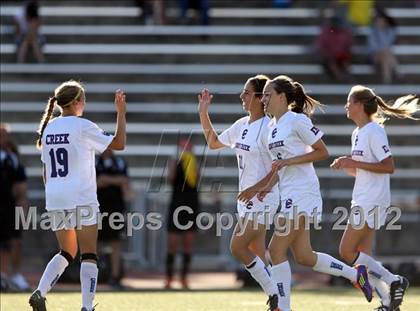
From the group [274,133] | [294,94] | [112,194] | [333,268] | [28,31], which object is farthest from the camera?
[28,31]

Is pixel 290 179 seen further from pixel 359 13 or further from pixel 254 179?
pixel 359 13

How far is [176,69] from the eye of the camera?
22.7m

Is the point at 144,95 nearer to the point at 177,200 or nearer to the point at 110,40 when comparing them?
the point at 110,40

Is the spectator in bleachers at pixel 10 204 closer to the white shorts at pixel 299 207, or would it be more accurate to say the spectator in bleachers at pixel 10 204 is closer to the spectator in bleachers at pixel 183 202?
the spectator in bleachers at pixel 183 202

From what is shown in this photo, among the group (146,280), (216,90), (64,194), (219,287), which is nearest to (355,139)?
(64,194)

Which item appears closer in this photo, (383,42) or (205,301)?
(205,301)

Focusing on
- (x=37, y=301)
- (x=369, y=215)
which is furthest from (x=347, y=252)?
(x=37, y=301)

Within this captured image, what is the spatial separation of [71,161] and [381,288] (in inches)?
110

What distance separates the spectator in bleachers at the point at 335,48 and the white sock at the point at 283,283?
12.4 meters

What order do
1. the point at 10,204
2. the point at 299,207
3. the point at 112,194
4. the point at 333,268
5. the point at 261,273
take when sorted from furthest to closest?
the point at 112,194
the point at 10,204
the point at 261,273
the point at 333,268
the point at 299,207

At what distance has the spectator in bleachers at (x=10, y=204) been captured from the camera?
16.0 metres

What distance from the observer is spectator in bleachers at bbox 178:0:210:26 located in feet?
74.7

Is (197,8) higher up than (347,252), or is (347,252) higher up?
(197,8)

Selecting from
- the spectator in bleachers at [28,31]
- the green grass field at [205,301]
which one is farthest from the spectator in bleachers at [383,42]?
the green grass field at [205,301]
